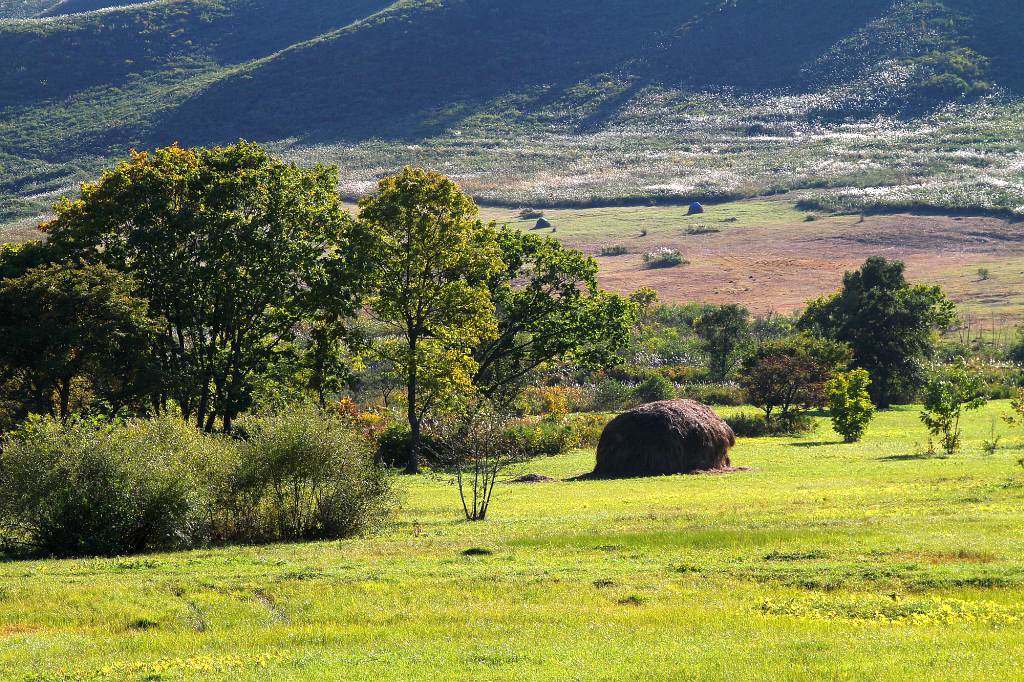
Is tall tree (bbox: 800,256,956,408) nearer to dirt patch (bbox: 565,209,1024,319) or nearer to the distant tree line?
the distant tree line

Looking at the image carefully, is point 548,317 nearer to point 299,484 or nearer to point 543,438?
point 543,438

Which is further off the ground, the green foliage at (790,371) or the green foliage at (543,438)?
the green foliage at (790,371)

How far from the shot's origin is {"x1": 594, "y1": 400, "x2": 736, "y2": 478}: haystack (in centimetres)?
3828

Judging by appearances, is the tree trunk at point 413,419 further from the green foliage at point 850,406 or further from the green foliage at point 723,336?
the green foliage at point 723,336

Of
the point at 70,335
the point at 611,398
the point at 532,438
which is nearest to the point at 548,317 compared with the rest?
the point at 532,438

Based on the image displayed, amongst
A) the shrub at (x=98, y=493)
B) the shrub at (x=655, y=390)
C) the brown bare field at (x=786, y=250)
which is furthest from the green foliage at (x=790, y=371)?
the brown bare field at (x=786, y=250)

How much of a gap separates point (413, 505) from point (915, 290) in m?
41.4

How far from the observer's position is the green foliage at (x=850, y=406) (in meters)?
44.8

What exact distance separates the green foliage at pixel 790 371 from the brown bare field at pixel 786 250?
45.7m

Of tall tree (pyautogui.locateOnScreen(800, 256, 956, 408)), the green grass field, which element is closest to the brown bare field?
tall tree (pyautogui.locateOnScreen(800, 256, 956, 408))

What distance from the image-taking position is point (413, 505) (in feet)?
109

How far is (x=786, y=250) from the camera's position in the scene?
129250mm

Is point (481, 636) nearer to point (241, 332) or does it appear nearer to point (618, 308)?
point (241, 332)

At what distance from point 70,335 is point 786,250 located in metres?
105
